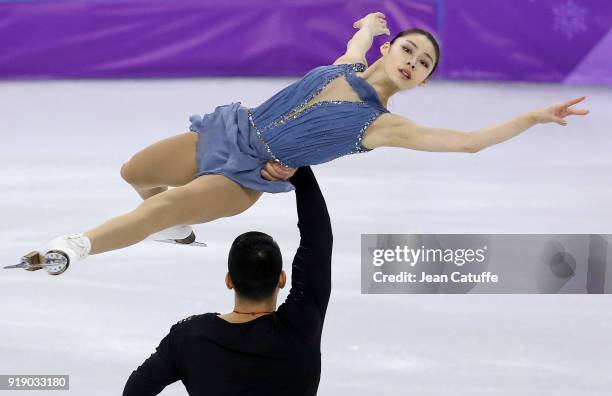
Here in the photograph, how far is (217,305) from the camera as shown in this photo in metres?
4.24

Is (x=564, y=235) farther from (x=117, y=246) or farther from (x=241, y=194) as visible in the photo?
(x=117, y=246)

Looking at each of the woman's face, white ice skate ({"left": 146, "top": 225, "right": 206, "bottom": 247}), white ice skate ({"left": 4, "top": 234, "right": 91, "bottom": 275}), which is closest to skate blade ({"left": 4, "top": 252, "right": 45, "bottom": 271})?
white ice skate ({"left": 4, "top": 234, "right": 91, "bottom": 275})

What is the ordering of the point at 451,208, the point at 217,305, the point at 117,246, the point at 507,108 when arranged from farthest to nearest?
the point at 507,108 → the point at 451,208 → the point at 217,305 → the point at 117,246

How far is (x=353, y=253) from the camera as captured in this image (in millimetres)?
4906

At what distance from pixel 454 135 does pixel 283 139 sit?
60 cm

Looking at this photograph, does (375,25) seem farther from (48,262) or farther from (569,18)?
(569,18)

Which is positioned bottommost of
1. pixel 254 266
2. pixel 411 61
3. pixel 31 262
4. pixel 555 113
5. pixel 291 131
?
pixel 254 266

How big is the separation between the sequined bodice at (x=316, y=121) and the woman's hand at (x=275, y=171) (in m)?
0.02

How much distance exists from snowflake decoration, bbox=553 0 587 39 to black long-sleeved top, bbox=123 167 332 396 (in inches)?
327

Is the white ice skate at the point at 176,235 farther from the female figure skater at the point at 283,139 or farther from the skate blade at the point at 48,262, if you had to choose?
the skate blade at the point at 48,262

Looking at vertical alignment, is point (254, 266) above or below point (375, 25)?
below

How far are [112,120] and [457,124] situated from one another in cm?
272

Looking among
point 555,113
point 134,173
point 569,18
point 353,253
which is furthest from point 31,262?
point 569,18

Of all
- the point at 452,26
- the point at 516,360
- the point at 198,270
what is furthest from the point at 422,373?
the point at 452,26
